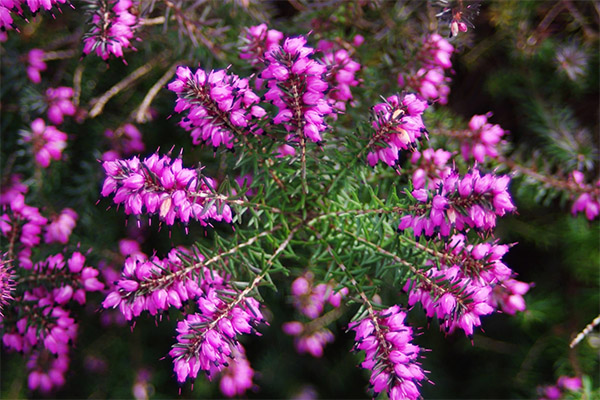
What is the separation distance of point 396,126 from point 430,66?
99cm

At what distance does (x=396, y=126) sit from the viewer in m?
1.52

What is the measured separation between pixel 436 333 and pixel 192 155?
206cm

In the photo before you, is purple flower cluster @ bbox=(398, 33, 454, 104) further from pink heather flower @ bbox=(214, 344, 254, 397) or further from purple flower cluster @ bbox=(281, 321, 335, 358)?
pink heather flower @ bbox=(214, 344, 254, 397)

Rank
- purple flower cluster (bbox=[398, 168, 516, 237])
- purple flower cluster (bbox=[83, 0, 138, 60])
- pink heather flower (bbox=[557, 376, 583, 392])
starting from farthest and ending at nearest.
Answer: pink heather flower (bbox=[557, 376, 583, 392]), purple flower cluster (bbox=[83, 0, 138, 60]), purple flower cluster (bbox=[398, 168, 516, 237])

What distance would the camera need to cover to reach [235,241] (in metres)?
1.70

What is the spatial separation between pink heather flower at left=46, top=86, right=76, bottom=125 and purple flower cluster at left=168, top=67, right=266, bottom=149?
142cm

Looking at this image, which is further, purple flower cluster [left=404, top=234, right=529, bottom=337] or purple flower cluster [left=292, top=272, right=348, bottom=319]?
purple flower cluster [left=292, top=272, right=348, bottom=319]

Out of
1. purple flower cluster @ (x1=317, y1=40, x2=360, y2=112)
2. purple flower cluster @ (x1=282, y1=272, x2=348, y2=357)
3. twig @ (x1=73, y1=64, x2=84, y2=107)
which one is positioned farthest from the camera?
twig @ (x1=73, y1=64, x2=84, y2=107)

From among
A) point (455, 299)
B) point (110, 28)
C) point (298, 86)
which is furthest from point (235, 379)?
point (110, 28)

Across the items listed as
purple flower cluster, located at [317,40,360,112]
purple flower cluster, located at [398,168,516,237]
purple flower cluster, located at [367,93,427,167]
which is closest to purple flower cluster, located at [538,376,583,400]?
purple flower cluster, located at [398,168,516,237]

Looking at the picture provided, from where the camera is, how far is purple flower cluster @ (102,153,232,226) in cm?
135

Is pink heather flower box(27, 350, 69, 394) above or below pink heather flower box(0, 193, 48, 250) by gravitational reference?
below

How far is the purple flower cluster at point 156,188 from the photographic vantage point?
1352mm

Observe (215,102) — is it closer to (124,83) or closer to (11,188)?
(124,83)
